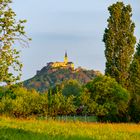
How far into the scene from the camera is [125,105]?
6147cm

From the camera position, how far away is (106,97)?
64.7 metres

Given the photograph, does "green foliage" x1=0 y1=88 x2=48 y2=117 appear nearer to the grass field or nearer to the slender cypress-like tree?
the slender cypress-like tree

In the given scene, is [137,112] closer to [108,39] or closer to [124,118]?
[124,118]

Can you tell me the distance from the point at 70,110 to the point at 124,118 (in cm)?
930

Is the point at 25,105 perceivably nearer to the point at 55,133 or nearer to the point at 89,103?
the point at 89,103

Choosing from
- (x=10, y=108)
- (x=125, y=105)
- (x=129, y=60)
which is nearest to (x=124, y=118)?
(x=125, y=105)

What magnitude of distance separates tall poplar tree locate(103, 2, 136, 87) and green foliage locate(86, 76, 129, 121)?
1.43 metres

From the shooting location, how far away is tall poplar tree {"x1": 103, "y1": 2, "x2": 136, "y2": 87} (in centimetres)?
6175

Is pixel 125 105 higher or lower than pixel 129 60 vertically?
lower

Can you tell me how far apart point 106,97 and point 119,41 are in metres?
8.18

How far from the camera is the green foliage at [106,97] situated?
60.9 m

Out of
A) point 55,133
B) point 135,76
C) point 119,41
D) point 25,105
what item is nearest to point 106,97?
point 135,76

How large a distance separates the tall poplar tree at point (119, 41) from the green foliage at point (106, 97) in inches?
56.2

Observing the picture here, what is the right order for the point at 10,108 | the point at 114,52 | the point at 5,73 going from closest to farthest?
the point at 5,73 → the point at 10,108 → the point at 114,52
